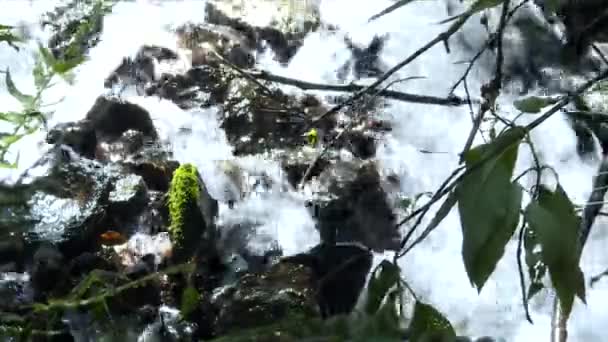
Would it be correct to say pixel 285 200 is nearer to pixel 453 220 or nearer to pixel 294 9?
pixel 453 220

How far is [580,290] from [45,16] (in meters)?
5.03

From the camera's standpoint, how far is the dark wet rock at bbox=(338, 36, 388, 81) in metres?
4.95

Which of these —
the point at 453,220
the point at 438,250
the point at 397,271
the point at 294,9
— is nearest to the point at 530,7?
the point at 294,9

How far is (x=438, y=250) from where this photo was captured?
360 cm

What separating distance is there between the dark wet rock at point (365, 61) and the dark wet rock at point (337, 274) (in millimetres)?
1902

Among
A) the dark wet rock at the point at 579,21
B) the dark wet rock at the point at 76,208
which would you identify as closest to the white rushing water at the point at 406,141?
the dark wet rock at the point at 76,208

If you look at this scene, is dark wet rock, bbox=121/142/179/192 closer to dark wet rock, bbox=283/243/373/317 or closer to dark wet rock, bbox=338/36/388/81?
dark wet rock, bbox=283/243/373/317

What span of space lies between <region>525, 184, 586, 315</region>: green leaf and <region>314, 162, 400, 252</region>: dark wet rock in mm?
2853

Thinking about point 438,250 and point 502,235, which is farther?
point 438,250

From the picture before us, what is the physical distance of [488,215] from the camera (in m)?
0.52

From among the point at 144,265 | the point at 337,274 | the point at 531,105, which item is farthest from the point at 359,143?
the point at 531,105

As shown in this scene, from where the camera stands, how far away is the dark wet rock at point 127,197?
3400 millimetres

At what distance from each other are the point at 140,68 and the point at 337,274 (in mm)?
2661

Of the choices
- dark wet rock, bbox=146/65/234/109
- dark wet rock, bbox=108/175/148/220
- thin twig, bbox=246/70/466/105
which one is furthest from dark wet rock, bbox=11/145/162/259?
thin twig, bbox=246/70/466/105
